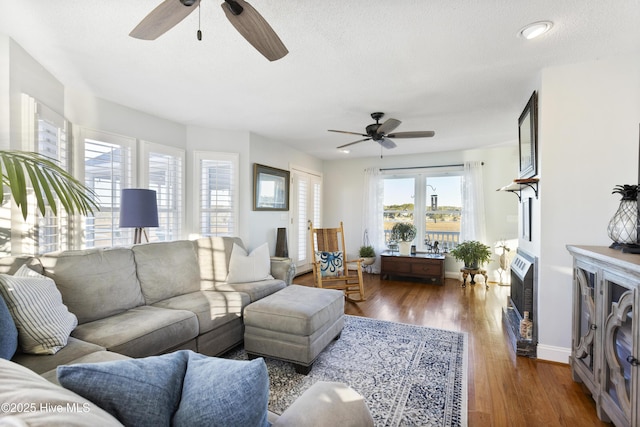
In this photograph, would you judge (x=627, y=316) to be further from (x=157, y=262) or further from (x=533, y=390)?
(x=157, y=262)

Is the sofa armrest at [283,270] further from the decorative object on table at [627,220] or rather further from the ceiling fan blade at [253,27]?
the decorative object on table at [627,220]

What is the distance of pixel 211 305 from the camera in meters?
2.57

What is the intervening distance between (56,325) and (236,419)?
5.36 ft

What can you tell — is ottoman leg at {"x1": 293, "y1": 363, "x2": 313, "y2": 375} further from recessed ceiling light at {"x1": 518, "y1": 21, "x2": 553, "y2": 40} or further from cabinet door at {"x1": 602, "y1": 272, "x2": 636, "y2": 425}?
recessed ceiling light at {"x1": 518, "y1": 21, "x2": 553, "y2": 40}

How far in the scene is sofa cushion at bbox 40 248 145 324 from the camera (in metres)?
2.10

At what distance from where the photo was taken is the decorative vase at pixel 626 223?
1.90m

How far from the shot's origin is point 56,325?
5.52 feet

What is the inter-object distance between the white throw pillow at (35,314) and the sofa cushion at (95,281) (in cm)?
34

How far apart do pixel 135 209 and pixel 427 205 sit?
16.3 ft

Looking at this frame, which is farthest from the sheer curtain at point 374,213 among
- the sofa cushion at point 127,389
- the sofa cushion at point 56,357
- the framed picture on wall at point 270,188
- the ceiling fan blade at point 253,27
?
the sofa cushion at point 127,389

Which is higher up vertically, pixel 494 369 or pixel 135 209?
pixel 135 209

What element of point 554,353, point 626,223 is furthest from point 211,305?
point 626,223

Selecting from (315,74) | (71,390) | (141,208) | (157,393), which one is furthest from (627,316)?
(141,208)

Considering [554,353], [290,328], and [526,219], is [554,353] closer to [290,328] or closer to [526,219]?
[526,219]
